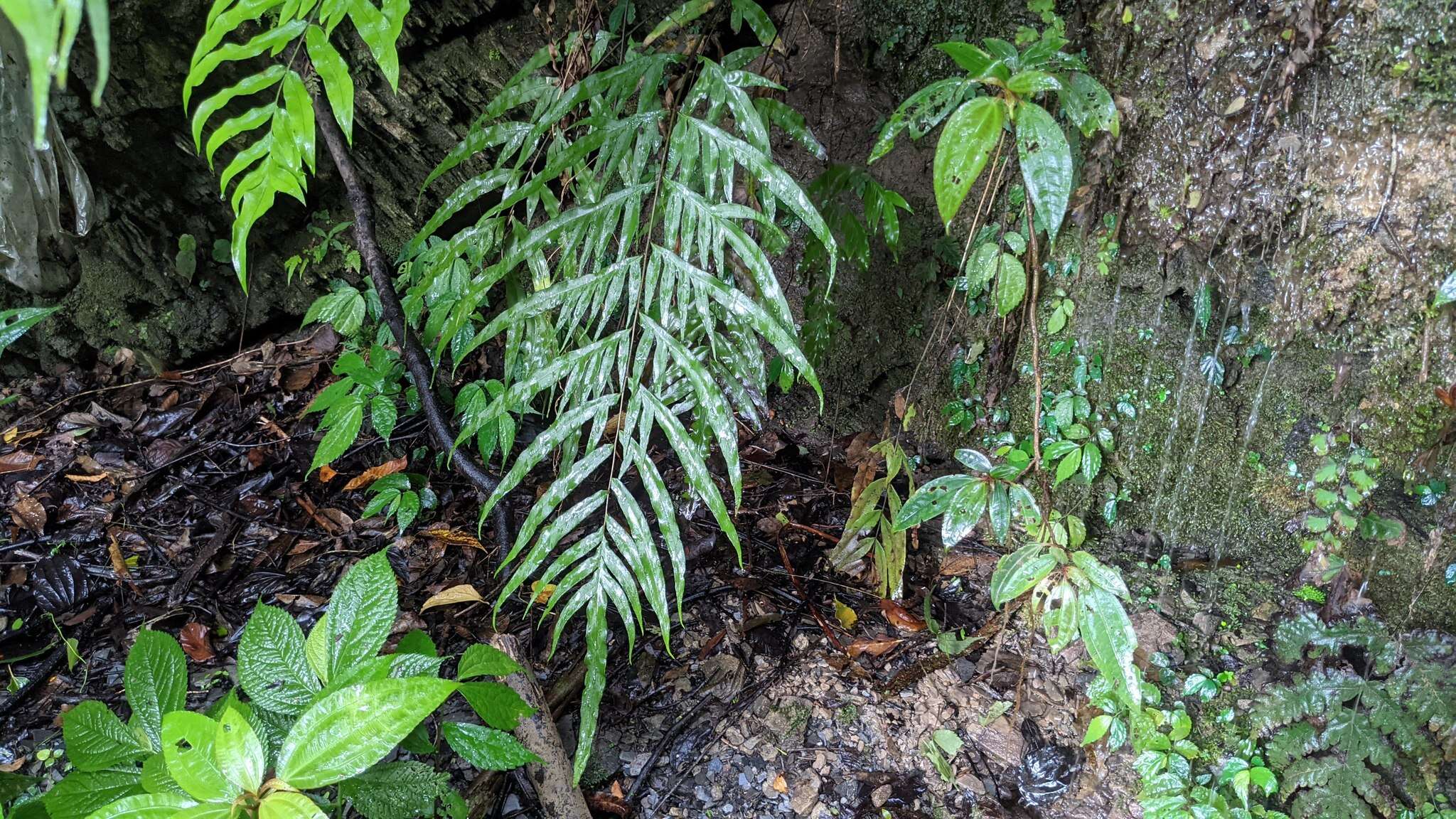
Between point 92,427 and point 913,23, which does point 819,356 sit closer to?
point 913,23

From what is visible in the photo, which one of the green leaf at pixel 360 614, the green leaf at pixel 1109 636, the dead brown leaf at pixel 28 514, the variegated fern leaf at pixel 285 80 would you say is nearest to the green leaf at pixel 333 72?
the variegated fern leaf at pixel 285 80

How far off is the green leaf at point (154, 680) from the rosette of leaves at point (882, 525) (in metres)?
1.38

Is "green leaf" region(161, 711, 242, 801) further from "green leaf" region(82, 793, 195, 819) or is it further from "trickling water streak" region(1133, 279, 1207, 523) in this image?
"trickling water streak" region(1133, 279, 1207, 523)

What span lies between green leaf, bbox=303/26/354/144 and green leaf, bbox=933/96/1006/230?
2.84 ft

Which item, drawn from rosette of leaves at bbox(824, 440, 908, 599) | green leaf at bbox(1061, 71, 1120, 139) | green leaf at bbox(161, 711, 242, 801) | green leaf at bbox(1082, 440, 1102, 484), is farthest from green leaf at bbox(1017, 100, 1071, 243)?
green leaf at bbox(161, 711, 242, 801)

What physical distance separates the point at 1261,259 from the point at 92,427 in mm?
3373

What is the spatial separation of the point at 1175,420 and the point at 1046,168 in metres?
1.05

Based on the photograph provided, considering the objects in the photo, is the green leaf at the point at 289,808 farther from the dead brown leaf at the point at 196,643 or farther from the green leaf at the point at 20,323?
the dead brown leaf at the point at 196,643

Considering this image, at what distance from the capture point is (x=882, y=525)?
1.89m

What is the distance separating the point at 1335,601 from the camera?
166cm

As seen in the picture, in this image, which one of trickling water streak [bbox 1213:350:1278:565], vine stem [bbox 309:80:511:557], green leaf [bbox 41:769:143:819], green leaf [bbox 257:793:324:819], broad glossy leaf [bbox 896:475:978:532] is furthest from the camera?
vine stem [bbox 309:80:511:557]

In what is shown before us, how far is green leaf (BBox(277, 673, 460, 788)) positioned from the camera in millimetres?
860

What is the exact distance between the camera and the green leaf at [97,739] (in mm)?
1079

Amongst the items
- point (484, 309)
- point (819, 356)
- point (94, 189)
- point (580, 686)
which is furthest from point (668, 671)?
point (94, 189)
